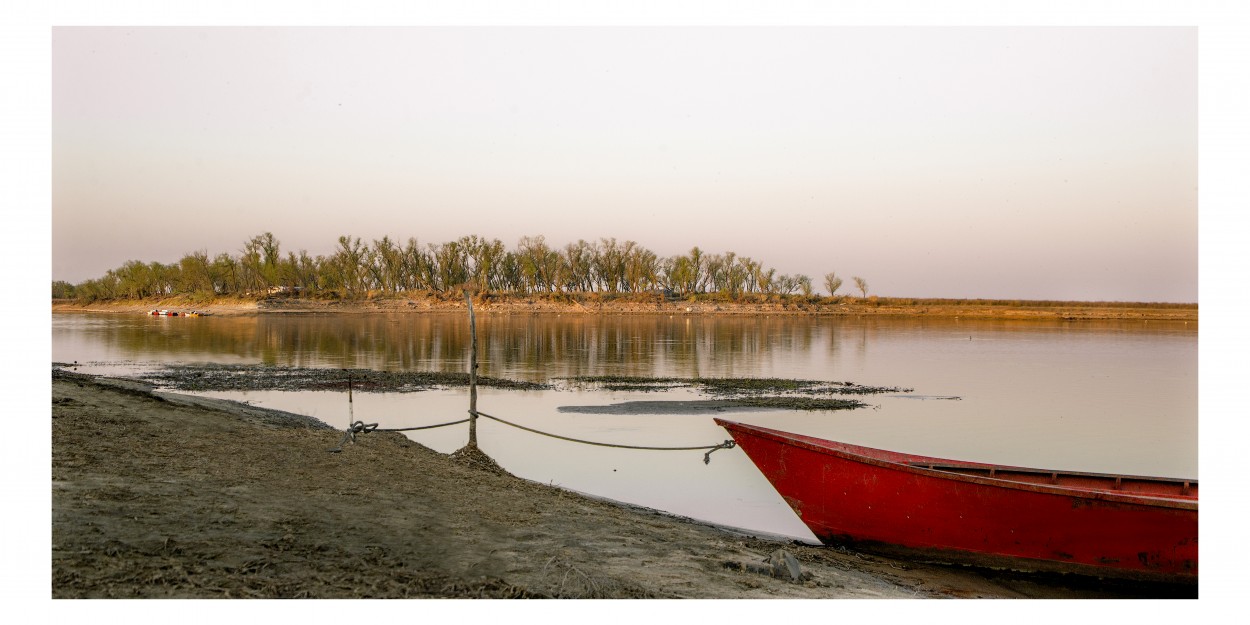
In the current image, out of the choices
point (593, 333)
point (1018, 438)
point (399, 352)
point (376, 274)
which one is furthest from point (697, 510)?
point (376, 274)

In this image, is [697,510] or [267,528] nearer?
[267,528]

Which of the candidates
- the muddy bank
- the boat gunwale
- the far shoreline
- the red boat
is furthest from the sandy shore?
the far shoreline

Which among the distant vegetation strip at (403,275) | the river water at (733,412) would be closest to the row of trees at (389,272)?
the distant vegetation strip at (403,275)

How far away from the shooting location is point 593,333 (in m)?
52.9

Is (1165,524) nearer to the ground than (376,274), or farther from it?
nearer to the ground

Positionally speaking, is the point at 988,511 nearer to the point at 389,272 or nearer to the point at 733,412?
the point at 733,412

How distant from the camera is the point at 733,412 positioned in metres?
19.3

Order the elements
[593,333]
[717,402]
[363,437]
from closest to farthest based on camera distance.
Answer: [363,437] → [717,402] → [593,333]

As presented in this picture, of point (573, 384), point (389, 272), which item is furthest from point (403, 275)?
point (573, 384)

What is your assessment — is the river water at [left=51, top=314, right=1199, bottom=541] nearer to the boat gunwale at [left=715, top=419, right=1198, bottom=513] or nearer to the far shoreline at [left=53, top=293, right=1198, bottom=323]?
the boat gunwale at [left=715, top=419, right=1198, bottom=513]

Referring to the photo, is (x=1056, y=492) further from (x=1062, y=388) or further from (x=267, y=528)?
(x=1062, y=388)

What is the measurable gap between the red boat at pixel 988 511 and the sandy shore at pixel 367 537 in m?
0.26

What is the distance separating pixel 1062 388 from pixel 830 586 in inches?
851

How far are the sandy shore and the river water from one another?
210 cm
